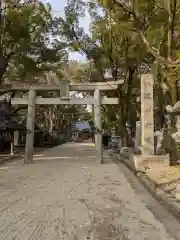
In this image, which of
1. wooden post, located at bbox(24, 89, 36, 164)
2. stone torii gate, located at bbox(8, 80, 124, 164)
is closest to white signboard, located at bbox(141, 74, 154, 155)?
stone torii gate, located at bbox(8, 80, 124, 164)

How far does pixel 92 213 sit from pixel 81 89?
13089 mm

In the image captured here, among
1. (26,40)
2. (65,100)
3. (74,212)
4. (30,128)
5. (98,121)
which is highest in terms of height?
(26,40)

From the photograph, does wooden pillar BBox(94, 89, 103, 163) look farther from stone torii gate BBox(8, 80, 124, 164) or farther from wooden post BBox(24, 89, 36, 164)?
wooden post BBox(24, 89, 36, 164)

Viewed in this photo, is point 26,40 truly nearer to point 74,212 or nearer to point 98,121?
point 98,121

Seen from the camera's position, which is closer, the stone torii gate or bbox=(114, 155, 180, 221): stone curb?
bbox=(114, 155, 180, 221): stone curb

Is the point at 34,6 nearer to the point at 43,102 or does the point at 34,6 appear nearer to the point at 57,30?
the point at 57,30

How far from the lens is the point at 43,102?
20.0m

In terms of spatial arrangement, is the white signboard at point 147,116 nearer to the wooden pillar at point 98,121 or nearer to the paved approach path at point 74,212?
the wooden pillar at point 98,121

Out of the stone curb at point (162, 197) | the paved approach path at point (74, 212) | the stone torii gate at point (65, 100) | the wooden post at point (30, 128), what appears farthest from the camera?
the stone torii gate at point (65, 100)

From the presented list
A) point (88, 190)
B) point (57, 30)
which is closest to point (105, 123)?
point (57, 30)

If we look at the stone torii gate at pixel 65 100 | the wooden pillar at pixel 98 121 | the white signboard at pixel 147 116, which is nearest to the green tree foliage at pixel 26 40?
the stone torii gate at pixel 65 100

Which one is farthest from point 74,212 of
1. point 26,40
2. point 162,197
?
point 26,40

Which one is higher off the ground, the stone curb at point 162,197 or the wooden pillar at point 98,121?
the wooden pillar at point 98,121

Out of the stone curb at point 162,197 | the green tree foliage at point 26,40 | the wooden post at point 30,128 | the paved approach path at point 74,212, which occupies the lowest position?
the paved approach path at point 74,212
